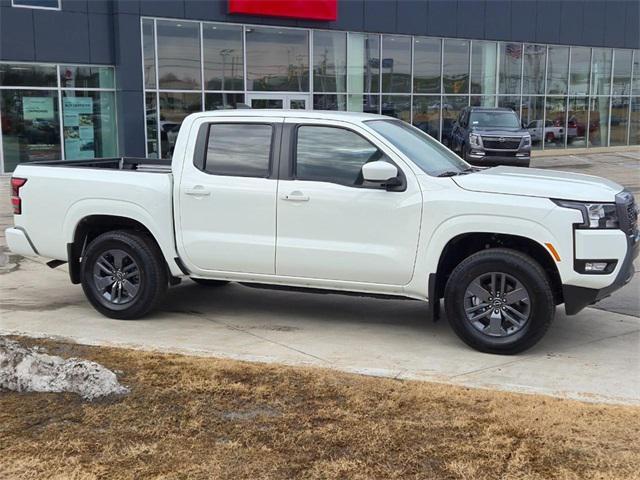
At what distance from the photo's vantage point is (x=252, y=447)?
402 centimetres

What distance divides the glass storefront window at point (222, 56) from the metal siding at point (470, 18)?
9.40m

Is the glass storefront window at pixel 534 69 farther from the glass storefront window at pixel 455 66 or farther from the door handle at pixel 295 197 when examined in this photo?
the door handle at pixel 295 197

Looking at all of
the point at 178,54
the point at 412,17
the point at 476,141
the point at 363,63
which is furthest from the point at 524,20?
the point at 178,54

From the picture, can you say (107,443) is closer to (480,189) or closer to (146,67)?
(480,189)

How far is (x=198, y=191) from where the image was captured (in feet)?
21.4

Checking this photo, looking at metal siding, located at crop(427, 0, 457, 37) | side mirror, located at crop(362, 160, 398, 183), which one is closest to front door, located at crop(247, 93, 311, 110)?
metal siding, located at crop(427, 0, 457, 37)

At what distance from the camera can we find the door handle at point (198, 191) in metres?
6.48

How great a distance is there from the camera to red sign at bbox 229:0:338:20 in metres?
22.3

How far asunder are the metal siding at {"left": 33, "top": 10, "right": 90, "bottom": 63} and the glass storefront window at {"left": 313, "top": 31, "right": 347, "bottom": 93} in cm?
775

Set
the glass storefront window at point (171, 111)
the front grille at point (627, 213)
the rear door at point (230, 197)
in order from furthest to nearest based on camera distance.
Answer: the glass storefront window at point (171, 111) < the rear door at point (230, 197) < the front grille at point (627, 213)

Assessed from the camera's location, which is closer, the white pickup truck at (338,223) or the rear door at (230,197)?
the white pickup truck at (338,223)

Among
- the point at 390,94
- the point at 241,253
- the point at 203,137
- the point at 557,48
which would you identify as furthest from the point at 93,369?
the point at 557,48

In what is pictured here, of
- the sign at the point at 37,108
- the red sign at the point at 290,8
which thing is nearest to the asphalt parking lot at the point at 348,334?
the sign at the point at 37,108

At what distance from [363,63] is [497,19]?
22.0 ft
